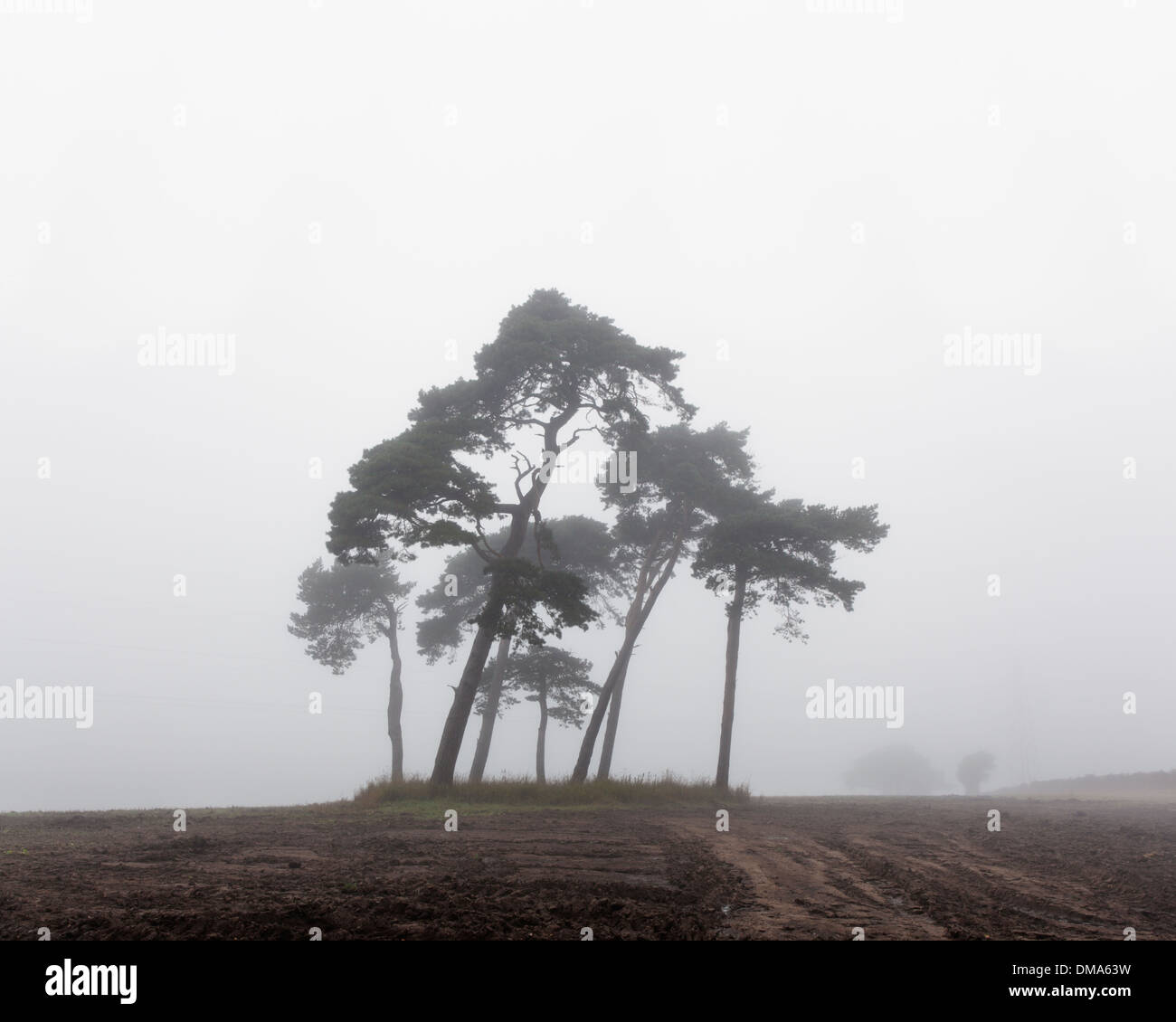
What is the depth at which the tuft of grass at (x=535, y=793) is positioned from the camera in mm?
19094

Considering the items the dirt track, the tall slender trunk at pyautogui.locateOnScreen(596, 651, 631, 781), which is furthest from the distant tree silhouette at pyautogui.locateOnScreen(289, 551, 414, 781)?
the dirt track

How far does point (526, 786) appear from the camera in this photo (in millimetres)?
20109

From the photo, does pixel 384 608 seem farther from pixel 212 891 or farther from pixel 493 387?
pixel 212 891

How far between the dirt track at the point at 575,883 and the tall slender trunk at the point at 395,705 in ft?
54.7

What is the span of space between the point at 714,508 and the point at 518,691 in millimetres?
13280

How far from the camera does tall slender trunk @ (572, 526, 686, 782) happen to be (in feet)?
78.3

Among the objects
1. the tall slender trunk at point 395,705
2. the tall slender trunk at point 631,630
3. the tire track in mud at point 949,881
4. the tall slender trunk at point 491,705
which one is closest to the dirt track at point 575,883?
the tire track in mud at point 949,881

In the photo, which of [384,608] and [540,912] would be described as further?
[384,608]

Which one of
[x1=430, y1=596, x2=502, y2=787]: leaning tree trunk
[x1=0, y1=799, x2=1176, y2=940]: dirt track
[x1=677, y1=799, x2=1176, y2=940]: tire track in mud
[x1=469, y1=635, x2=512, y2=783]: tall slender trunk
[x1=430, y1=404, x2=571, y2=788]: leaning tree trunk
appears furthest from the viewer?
[x1=469, y1=635, x2=512, y2=783]: tall slender trunk

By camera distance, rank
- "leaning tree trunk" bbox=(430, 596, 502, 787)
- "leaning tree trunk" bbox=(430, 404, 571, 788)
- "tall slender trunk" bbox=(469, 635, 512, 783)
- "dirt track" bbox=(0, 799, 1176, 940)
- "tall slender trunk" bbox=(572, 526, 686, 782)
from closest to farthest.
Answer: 1. "dirt track" bbox=(0, 799, 1176, 940)
2. "leaning tree trunk" bbox=(430, 404, 571, 788)
3. "leaning tree trunk" bbox=(430, 596, 502, 787)
4. "tall slender trunk" bbox=(572, 526, 686, 782)
5. "tall slender trunk" bbox=(469, 635, 512, 783)

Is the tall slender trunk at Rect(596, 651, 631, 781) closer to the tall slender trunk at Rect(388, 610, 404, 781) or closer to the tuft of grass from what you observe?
the tuft of grass

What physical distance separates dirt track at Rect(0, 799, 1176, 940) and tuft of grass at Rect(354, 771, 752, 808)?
5983 millimetres

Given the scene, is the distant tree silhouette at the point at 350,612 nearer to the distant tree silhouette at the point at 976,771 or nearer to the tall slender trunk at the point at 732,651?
the tall slender trunk at the point at 732,651
